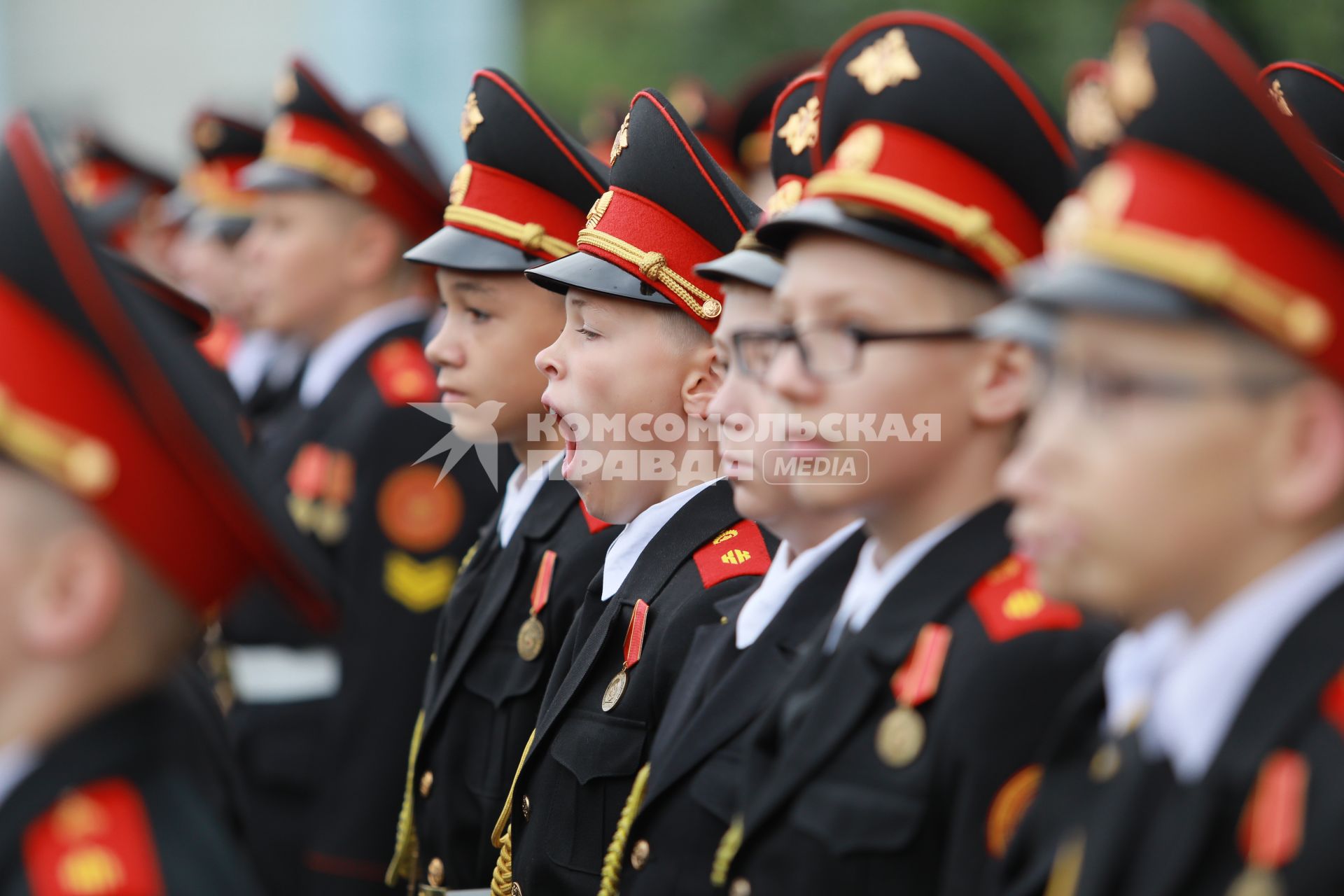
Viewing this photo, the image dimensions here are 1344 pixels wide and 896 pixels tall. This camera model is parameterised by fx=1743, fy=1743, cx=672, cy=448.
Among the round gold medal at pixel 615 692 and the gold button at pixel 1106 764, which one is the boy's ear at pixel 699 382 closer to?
the round gold medal at pixel 615 692

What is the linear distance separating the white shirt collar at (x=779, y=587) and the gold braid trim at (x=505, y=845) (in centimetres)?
82

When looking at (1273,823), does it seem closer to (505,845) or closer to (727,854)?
(727,854)

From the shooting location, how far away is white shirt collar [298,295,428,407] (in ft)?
21.5

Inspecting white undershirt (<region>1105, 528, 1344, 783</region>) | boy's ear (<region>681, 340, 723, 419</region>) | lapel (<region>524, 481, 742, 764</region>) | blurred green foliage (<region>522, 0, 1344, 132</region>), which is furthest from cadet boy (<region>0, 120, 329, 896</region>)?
blurred green foliage (<region>522, 0, 1344, 132</region>)

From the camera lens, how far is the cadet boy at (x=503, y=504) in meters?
4.30

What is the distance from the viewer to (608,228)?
13.0 ft

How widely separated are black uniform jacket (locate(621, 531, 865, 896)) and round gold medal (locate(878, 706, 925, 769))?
0.42 m

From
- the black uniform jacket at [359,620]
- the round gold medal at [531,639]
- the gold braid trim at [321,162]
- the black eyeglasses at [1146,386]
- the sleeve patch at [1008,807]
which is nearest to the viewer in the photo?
the black eyeglasses at [1146,386]

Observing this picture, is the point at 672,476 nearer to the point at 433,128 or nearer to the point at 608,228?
the point at 608,228

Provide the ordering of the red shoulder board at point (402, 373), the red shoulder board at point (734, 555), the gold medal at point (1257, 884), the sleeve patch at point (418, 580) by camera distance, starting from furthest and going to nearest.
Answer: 1. the red shoulder board at point (402, 373)
2. the sleeve patch at point (418, 580)
3. the red shoulder board at point (734, 555)
4. the gold medal at point (1257, 884)

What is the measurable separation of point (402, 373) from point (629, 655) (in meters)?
2.68

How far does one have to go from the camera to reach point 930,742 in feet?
8.63

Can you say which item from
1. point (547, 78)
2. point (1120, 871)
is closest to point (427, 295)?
point (1120, 871)

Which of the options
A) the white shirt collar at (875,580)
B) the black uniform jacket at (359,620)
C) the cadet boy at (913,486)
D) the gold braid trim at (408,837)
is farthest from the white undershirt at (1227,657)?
the black uniform jacket at (359,620)
